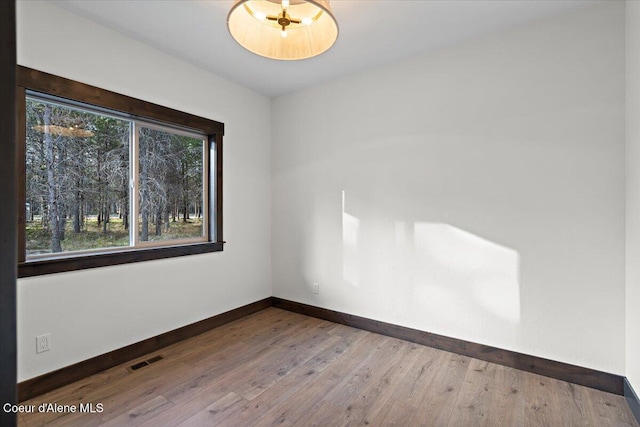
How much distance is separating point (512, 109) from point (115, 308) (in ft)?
11.8

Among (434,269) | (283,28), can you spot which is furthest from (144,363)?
(283,28)

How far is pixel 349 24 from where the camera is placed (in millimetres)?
2441

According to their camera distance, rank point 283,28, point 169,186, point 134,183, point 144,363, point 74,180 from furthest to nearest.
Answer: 1. point 169,186
2. point 134,183
3. point 144,363
4. point 74,180
5. point 283,28

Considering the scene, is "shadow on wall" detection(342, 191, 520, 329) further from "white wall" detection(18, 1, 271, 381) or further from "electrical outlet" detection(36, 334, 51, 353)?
"electrical outlet" detection(36, 334, 51, 353)

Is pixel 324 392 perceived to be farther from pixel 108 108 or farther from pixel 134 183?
pixel 108 108

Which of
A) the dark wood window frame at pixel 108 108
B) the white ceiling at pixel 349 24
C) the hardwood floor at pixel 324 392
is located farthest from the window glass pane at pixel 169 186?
the hardwood floor at pixel 324 392

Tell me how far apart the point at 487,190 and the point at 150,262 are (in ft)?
9.82

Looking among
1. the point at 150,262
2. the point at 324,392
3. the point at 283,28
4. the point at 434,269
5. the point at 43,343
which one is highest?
the point at 283,28

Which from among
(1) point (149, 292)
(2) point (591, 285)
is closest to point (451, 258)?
(2) point (591, 285)

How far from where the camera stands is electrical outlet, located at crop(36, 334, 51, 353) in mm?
2100

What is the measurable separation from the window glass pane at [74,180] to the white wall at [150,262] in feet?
0.92

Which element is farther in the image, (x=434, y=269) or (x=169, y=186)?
(x=169, y=186)

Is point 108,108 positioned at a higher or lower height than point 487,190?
higher

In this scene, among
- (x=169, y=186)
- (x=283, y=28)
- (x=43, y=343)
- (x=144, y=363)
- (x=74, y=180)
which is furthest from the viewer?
(x=169, y=186)
